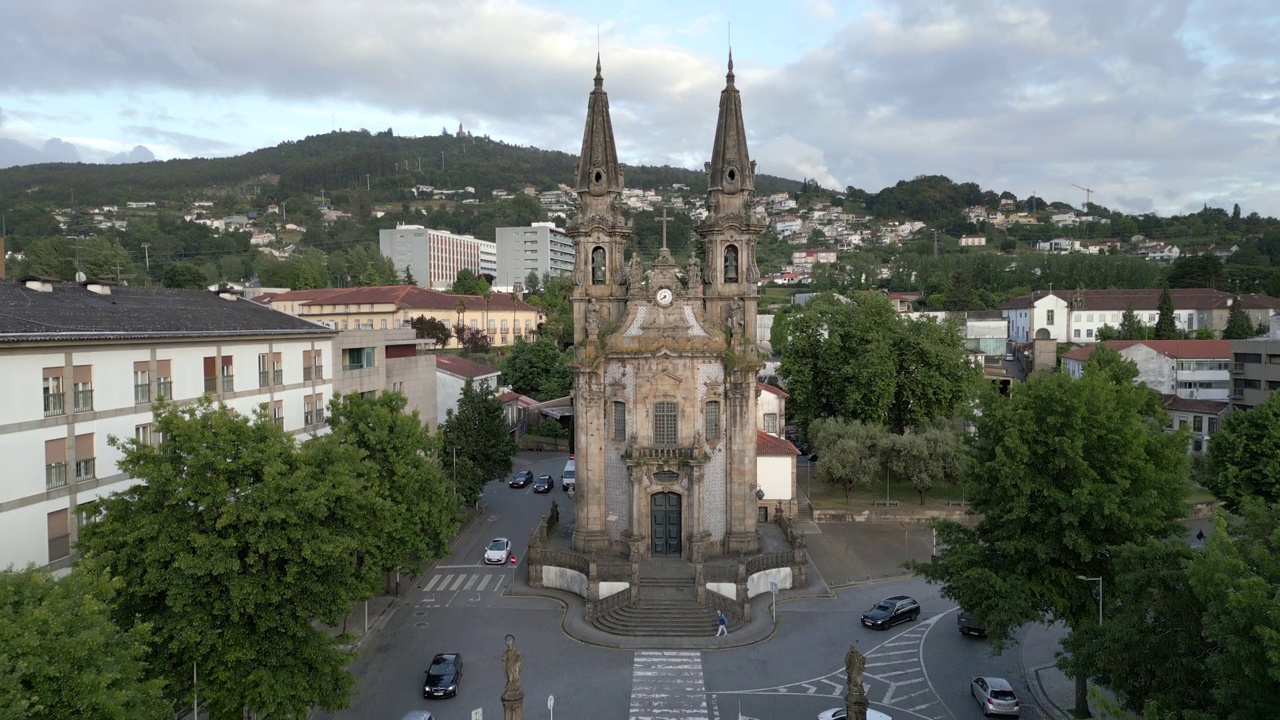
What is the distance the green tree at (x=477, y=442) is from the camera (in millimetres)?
49312

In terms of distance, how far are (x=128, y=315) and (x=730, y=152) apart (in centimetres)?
2770

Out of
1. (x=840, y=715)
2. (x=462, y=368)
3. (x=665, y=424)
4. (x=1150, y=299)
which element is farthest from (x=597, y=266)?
(x=1150, y=299)

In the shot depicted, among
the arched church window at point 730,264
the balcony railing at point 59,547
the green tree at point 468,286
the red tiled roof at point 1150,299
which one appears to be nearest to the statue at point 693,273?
the arched church window at point 730,264

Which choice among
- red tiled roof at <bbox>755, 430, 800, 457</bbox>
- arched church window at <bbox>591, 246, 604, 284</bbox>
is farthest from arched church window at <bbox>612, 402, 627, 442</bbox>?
red tiled roof at <bbox>755, 430, 800, 457</bbox>

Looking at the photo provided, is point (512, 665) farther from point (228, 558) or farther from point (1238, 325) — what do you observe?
point (1238, 325)

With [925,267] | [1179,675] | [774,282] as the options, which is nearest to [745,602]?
[1179,675]

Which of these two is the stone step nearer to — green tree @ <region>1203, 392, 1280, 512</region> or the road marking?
the road marking

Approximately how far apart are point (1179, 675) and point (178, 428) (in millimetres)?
25054

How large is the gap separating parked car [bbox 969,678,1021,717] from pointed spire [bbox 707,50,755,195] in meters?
24.0

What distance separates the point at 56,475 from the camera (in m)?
26.3

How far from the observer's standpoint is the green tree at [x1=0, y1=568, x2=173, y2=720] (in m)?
14.0

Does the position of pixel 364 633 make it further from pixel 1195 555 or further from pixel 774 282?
pixel 774 282

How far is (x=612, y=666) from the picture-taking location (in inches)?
1160

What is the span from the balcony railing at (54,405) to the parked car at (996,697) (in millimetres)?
32379
